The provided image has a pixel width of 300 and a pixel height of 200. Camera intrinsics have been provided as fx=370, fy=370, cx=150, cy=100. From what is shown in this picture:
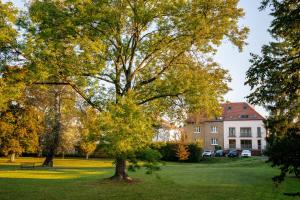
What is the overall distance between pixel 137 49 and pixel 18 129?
31.0m

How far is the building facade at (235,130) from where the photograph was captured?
89.9m

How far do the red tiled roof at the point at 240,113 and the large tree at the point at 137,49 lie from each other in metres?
66.5

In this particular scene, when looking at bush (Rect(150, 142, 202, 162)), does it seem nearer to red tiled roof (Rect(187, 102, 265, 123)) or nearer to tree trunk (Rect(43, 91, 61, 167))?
tree trunk (Rect(43, 91, 61, 167))

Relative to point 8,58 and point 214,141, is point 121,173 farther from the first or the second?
point 214,141

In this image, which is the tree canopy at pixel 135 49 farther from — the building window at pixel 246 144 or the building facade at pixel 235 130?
the building window at pixel 246 144

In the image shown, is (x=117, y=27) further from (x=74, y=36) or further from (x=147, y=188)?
(x=147, y=188)

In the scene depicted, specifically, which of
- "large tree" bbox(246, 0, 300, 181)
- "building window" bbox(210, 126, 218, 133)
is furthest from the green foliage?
"building window" bbox(210, 126, 218, 133)

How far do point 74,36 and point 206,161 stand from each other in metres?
46.9

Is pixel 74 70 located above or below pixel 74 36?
below

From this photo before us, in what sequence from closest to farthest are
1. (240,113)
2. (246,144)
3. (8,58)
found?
(8,58), (246,144), (240,113)

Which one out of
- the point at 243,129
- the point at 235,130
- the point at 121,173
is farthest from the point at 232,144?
the point at 121,173

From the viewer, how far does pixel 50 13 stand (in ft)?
79.6

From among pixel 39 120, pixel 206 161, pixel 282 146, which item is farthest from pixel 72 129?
pixel 282 146

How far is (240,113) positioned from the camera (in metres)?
93.5
